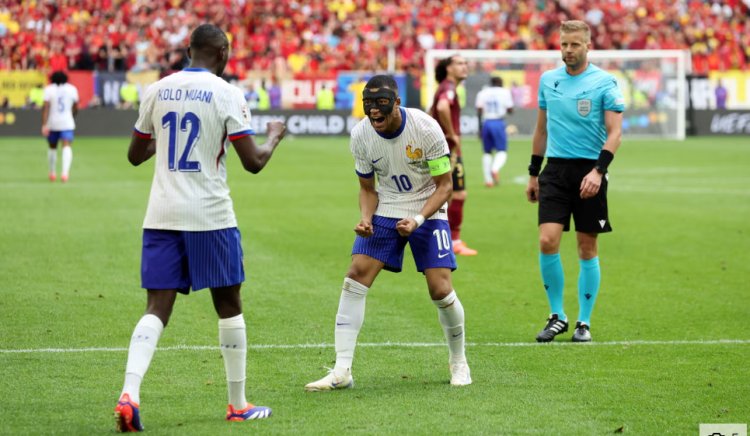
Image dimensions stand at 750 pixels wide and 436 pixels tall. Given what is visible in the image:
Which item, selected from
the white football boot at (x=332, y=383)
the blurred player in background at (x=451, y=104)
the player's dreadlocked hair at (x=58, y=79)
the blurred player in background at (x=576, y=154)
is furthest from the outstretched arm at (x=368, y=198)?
the player's dreadlocked hair at (x=58, y=79)

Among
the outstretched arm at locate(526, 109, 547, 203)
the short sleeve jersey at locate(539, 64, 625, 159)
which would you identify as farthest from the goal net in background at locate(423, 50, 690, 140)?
the short sleeve jersey at locate(539, 64, 625, 159)

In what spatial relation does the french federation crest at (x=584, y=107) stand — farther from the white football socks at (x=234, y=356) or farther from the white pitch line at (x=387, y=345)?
the white football socks at (x=234, y=356)

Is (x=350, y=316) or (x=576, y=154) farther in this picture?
(x=576, y=154)

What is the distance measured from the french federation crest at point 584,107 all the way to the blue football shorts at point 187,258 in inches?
140

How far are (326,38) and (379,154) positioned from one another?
37.3 m

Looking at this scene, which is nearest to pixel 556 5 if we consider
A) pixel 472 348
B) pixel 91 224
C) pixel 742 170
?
pixel 742 170

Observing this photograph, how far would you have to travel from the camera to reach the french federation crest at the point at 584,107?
8875 millimetres

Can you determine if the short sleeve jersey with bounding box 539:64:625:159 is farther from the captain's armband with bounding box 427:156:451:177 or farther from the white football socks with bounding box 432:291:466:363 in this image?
the white football socks with bounding box 432:291:466:363

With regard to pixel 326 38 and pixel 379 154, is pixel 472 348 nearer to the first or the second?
pixel 379 154

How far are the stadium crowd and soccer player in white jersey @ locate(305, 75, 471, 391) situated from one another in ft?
106

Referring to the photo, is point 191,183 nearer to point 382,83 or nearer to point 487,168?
point 382,83

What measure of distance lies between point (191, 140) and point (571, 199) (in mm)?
3747

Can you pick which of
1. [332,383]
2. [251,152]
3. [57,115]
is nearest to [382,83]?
[251,152]

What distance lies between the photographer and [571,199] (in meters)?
9.05
